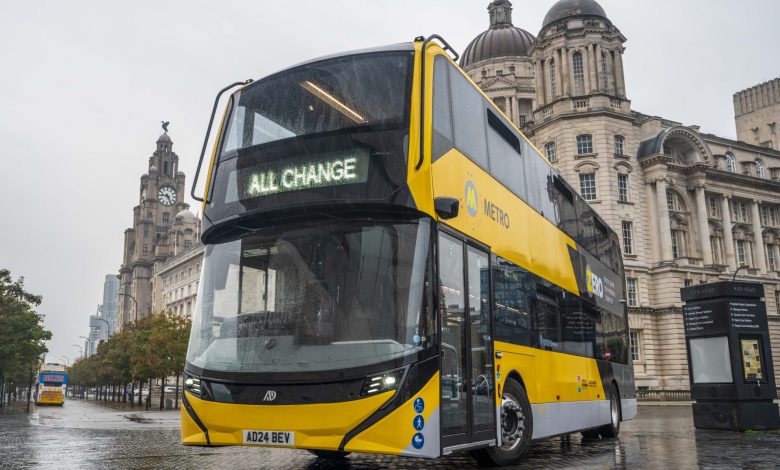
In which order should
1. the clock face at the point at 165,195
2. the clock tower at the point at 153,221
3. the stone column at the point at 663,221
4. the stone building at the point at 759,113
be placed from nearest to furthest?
the stone column at the point at 663,221 → the stone building at the point at 759,113 → the clock tower at the point at 153,221 → the clock face at the point at 165,195

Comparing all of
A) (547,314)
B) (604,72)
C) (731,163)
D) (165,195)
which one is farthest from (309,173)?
(165,195)

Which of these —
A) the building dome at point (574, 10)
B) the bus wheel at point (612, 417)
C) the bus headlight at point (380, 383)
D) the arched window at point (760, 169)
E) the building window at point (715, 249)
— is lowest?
the bus wheel at point (612, 417)

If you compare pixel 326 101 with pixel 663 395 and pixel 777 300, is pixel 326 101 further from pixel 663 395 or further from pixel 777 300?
pixel 777 300

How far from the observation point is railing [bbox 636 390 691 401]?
147ft

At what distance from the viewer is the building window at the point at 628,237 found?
51.9m

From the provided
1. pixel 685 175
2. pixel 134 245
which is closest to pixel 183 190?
pixel 134 245

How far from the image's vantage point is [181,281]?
10838cm

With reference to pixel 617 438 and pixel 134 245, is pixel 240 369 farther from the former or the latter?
pixel 134 245

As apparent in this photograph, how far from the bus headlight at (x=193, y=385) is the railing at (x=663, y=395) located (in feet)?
137

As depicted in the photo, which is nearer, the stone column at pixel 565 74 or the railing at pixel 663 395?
the railing at pixel 663 395

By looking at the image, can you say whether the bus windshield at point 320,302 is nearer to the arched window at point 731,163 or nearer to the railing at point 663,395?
the railing at point 663,395

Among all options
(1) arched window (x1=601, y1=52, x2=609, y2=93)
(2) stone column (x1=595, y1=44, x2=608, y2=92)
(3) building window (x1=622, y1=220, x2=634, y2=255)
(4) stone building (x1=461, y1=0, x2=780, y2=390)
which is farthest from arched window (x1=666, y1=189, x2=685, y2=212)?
(2) stone column (x1=595, y1=44, x2=608, y2=92)

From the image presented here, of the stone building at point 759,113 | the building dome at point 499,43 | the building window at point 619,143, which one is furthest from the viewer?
the building dome at point 499,43

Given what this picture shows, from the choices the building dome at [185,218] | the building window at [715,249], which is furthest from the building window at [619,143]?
the building dome at [185,218]
